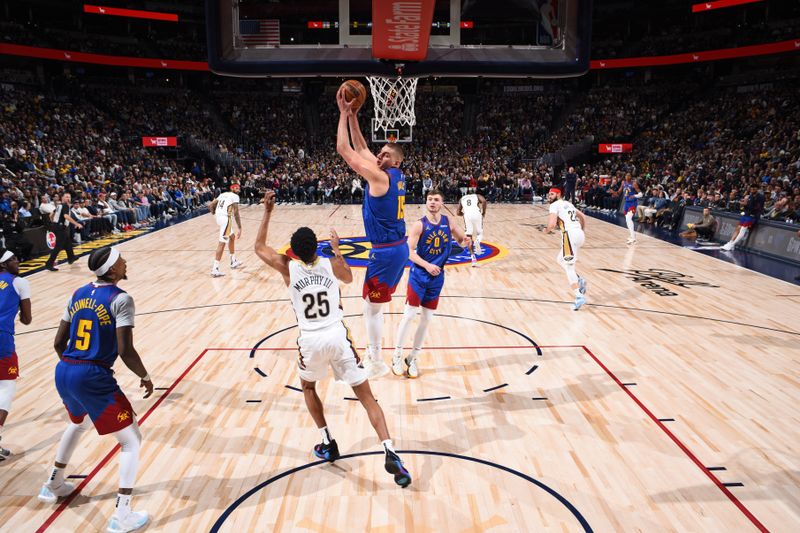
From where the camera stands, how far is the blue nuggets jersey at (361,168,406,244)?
535 centimetres

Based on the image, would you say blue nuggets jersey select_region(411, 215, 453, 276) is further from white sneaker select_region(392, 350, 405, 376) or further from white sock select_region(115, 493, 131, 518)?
white sock select_region(115, 493, 131, 518)

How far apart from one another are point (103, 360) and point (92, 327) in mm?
230

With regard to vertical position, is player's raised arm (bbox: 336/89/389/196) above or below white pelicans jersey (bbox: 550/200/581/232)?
above

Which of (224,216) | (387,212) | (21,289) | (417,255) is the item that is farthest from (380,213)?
(224,216)

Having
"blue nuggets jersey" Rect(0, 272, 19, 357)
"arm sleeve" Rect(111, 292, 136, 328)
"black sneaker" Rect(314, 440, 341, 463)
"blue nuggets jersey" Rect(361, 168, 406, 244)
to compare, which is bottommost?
"black sneaker" Rect(314, 440, 341, 463)

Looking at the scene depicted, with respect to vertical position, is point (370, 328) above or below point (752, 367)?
above

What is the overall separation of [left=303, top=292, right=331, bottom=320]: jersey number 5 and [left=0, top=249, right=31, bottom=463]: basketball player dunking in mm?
2384

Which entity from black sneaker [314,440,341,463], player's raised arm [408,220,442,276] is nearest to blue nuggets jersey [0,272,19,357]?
black sneaker [314,440,341,463]

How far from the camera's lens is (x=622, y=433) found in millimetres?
5004

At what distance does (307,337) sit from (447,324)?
14.3 ft

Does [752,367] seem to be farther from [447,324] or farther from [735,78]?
[735,78]

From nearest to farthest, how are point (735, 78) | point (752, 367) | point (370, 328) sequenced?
point (370, 328)
point (752, 367)
point (735, 78)

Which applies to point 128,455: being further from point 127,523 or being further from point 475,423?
point 475,423

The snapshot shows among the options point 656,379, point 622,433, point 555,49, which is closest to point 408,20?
point 555,49
